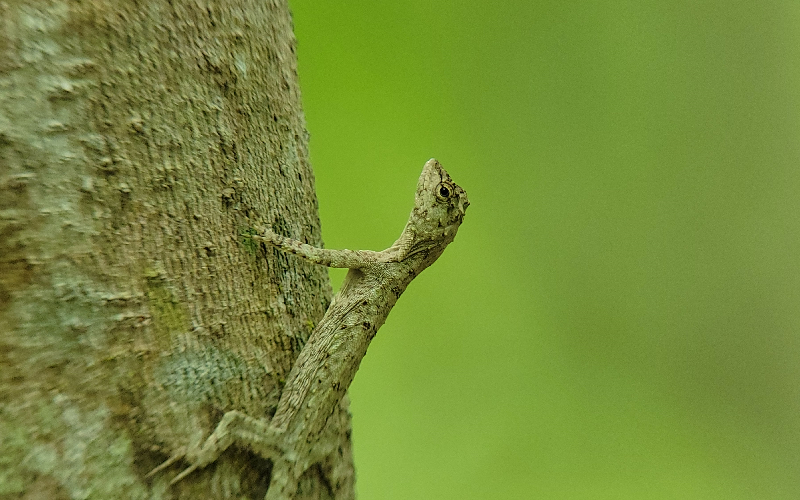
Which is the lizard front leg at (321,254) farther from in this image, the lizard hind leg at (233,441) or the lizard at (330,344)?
the lizard hind leg at (233,441)

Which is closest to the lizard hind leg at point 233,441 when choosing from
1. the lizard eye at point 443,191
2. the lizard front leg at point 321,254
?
the lizard front leg at point 321,254

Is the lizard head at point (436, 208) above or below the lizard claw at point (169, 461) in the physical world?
above

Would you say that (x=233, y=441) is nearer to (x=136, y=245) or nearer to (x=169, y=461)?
(x=169, y=461)

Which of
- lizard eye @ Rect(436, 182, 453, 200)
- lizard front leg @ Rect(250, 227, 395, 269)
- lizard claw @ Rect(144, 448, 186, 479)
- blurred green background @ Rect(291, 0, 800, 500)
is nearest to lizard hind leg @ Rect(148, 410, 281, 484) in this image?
lizard claw @ Rect(144, 448, 186, 479)

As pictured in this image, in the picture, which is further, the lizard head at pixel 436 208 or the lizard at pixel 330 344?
the lizard head at pixel 436 208

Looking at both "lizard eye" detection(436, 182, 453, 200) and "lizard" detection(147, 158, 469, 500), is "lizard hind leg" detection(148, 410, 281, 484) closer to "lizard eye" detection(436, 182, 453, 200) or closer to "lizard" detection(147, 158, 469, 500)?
"lizard" detection(147, 158, 469, 500)

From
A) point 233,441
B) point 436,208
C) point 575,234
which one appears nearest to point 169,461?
point 233,441
